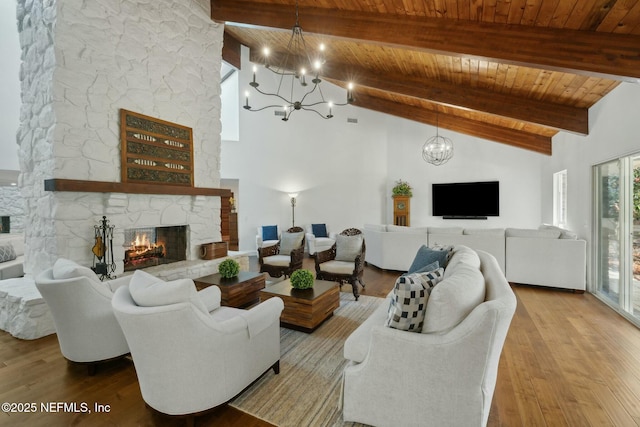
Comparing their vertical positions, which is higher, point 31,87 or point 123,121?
point 31,87

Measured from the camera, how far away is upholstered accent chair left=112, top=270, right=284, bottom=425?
5.32 feet

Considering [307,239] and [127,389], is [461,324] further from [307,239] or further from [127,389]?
[307,239]

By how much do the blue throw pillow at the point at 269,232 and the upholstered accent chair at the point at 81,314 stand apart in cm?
529

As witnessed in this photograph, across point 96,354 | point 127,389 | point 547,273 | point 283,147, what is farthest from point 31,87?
point 547,273

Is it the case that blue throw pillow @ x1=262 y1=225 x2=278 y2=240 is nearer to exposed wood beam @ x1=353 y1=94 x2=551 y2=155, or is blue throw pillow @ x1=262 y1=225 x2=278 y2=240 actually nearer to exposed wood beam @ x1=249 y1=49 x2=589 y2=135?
exposed wood beam @ x1=249 y1=49 x2=589 y2=135

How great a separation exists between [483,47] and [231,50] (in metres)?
6.27

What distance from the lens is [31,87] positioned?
348 centimetres

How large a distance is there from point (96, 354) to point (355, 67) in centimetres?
603

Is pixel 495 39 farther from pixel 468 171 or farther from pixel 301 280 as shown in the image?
pixel 468 171

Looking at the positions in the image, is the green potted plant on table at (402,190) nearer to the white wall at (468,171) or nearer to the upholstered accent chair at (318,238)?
the white wall at (468,171)

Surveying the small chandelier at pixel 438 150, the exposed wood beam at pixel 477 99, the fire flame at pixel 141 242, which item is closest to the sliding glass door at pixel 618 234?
the exposed wood beam at pixel 477 99

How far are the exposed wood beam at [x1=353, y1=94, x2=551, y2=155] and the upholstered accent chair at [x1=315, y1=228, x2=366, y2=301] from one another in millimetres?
4974

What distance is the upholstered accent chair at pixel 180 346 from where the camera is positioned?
1.62 metres

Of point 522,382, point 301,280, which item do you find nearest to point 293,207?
point 301,280
